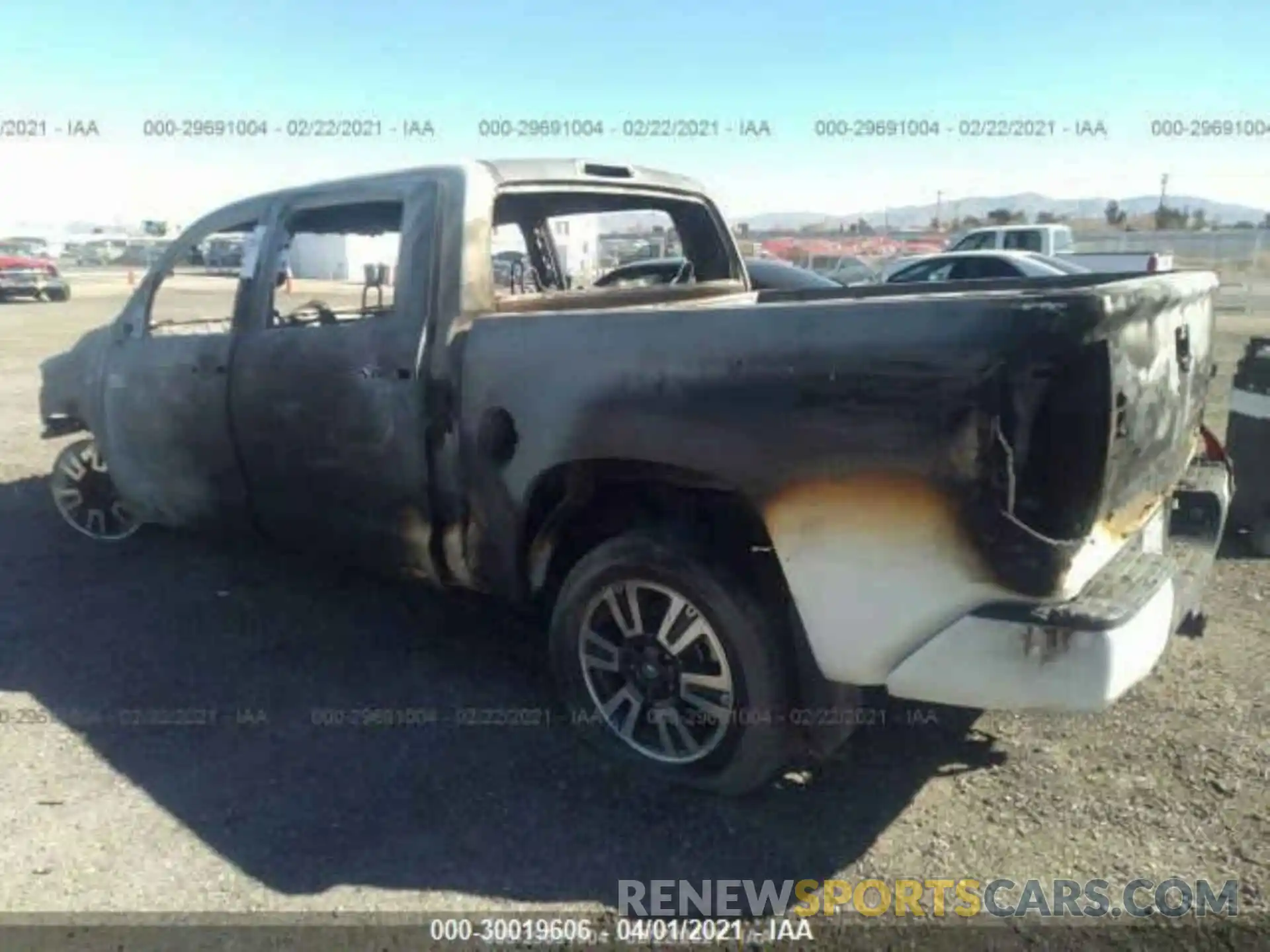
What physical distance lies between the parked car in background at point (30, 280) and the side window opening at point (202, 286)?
84.9ft

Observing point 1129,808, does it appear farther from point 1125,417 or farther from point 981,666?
point 1125,417

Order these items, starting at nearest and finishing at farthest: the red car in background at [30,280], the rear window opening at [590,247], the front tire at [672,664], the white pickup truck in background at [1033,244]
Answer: the front tire at [672,664] → the rear window opening at [590,247] → the white pickup truck in background at [1033,244] → the red car in background at [30,280]

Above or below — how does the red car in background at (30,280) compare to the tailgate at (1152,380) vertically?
above

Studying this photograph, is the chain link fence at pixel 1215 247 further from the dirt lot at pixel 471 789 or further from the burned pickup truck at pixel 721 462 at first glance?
the burned pickup truck at pixel 721 462

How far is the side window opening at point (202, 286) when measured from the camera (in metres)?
4.25

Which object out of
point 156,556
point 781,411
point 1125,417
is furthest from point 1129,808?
point 156,556

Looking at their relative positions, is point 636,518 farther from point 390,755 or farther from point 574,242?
point 574,242

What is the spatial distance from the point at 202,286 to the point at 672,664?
3.81 metres

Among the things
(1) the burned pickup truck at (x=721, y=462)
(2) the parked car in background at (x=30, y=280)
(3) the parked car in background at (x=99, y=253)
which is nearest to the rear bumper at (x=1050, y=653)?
(1) the burned pickup truck at (x=721, y=462)

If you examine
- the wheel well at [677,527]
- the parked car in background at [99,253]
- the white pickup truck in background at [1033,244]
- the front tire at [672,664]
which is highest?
the parked car in background at [99,253]

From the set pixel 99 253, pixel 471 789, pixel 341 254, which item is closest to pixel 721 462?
pixel 471 789

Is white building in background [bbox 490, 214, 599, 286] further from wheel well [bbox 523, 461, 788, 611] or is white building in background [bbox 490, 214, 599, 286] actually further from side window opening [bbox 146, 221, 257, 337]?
wheel well [bbox 523, 461, 788, 611]

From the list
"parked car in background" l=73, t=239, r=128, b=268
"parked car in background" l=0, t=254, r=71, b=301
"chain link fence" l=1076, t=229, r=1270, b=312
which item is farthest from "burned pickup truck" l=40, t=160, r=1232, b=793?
"parked car in background" l=73, t=239, r=128, b=268

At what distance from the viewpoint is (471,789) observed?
2996 mm
